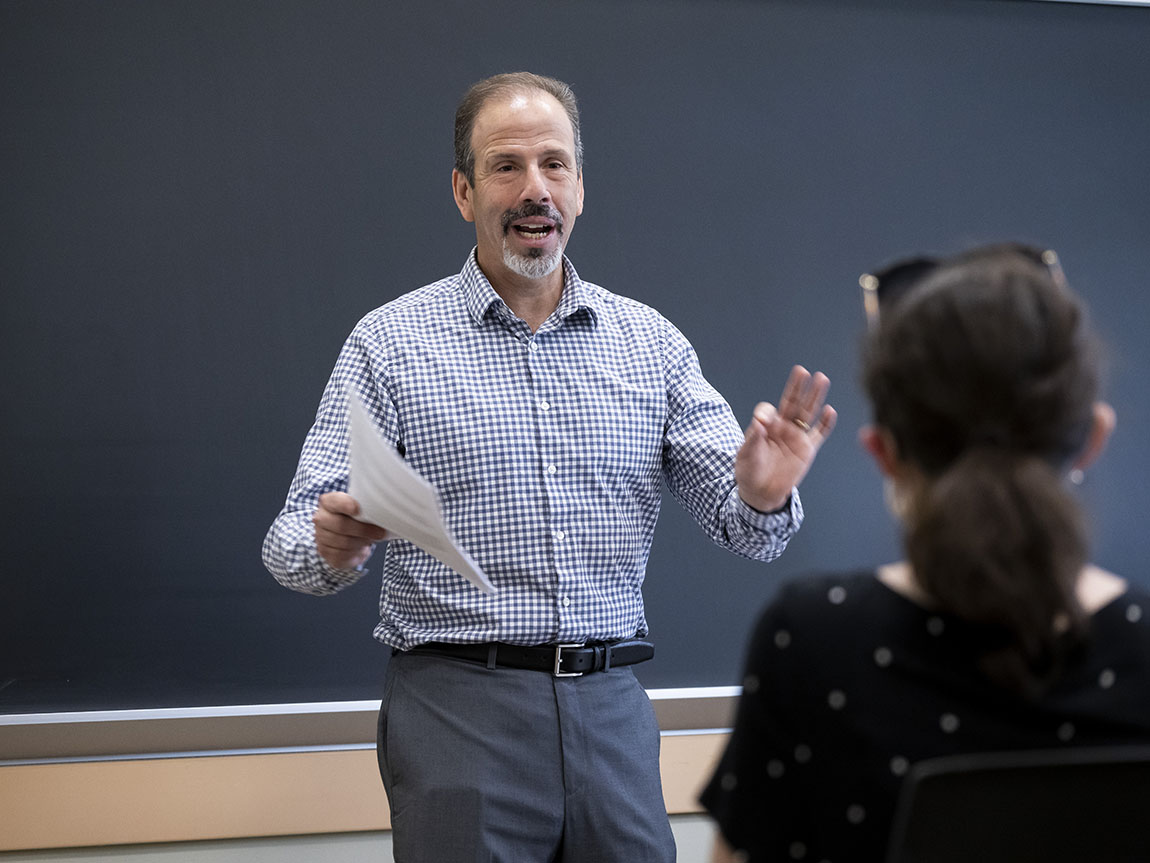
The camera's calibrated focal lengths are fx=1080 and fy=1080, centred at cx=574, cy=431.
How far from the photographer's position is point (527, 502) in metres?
1.78

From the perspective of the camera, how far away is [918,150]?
8.90ft

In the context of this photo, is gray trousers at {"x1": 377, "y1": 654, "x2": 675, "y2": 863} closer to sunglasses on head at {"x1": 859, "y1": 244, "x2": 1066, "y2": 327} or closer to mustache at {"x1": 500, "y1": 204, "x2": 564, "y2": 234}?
mustache at {"x1": 500, "y1": 204, "x2": 564, "y2": 234}

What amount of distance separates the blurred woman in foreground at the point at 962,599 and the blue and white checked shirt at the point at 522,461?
831 millimetres

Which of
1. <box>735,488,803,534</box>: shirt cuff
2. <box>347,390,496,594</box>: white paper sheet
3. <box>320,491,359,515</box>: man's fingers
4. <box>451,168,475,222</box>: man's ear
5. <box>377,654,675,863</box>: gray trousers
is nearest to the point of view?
<box>347,390,496,594</box>: white paper sheet

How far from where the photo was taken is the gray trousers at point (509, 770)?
166 centimetres

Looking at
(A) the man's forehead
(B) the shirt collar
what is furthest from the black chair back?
(A) the man's forehead

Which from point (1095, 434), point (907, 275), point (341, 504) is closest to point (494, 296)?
point (341, 504)

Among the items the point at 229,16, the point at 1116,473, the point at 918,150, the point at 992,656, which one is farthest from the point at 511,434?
the point at 1116,473

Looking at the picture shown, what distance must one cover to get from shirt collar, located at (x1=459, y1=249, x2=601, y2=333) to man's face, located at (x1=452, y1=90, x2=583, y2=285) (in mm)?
25

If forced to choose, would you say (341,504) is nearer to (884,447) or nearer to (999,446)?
(884,447)

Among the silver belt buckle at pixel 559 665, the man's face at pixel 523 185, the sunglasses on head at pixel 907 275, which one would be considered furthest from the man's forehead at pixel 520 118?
the sunglasses on head at pixel 907 275

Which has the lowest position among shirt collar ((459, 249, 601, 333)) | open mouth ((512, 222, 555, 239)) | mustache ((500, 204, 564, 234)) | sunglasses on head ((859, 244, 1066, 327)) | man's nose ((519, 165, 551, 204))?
shirt collar ((459, 249, 601, 333))

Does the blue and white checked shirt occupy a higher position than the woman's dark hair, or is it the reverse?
the woman's dark hair

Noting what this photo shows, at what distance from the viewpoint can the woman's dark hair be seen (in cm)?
84
